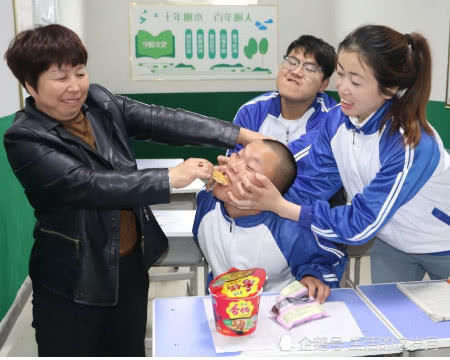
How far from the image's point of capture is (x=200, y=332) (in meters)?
1.40

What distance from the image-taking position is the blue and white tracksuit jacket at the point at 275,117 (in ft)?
8.44

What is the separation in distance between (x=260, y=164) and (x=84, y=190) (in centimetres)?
70

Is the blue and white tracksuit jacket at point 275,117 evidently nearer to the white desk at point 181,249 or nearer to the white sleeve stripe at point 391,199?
the white desk at point 181,249

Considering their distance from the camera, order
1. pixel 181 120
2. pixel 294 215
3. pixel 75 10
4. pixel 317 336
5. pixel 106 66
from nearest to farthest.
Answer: pixel 317 336
pixel 294 215
pixel 181 120
pixel 75 10
pixel 106 66

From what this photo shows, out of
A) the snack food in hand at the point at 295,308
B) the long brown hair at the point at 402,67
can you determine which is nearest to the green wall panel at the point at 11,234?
the snack food in hand at the point at 295,308

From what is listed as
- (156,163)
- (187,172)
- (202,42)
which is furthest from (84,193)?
(202,42)

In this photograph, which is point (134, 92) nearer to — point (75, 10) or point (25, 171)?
point (75, 10)

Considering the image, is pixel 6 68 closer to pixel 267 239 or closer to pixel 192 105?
pixel 267 239

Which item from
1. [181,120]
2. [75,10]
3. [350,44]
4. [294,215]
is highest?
[75,10]

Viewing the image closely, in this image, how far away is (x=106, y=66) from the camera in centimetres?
538

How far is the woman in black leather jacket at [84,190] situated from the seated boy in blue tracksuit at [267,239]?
19 centimetres

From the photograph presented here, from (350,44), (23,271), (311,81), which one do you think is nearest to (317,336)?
(350,44)

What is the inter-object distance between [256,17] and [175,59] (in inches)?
41.8

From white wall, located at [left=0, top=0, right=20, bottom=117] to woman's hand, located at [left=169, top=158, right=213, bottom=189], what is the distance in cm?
141
